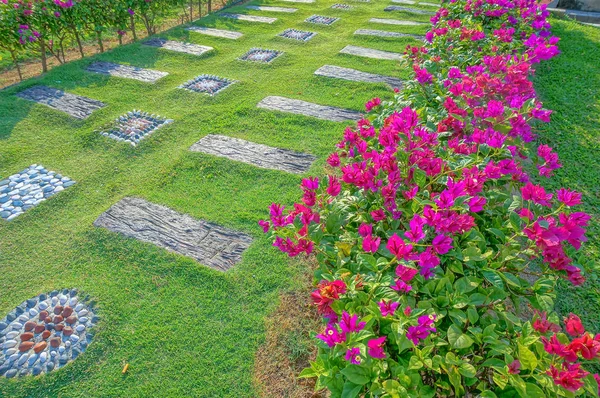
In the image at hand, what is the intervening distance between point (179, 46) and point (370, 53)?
3.38m

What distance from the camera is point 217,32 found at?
7.62 m

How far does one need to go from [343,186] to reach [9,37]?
5909 millimetres

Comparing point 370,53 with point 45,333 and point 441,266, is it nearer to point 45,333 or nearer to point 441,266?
point 441,266

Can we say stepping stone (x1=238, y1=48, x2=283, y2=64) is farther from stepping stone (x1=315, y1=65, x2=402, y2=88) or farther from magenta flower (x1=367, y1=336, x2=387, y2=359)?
magenta flower (x1=367, y1=336, x2=387, y2=359)

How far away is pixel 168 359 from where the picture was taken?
2400mm

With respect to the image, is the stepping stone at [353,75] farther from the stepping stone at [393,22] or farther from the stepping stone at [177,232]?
the stepping stone at [177,232]

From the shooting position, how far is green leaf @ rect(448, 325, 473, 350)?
1442 mm

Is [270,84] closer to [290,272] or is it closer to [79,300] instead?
[290,272]

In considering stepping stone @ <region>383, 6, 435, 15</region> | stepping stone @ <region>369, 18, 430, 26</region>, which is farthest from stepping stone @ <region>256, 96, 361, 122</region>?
stepping stone @ <region>383, 6, 435, 15</region>

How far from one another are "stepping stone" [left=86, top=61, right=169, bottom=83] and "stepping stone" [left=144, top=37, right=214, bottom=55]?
0.94 meters

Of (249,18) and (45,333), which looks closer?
(45,333)

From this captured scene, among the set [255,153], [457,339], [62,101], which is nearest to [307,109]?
[255,153]

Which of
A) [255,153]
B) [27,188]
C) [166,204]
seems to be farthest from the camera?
[255,153]

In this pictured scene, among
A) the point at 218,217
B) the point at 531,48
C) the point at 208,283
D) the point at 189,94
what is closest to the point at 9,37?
the point at 189,94
